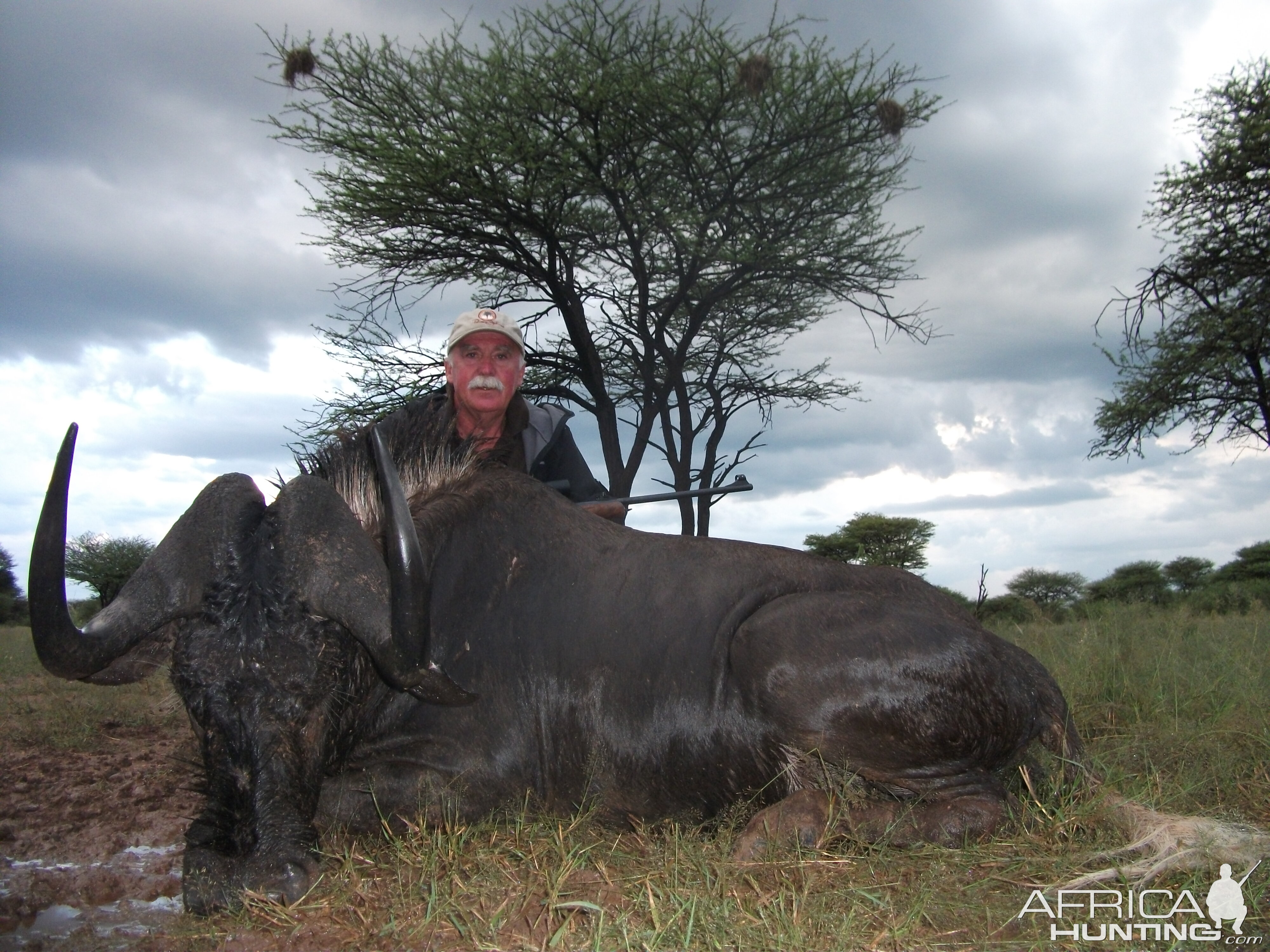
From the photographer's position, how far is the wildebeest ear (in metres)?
2.98

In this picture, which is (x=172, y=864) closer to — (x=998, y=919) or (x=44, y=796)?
(x=44, y=796)

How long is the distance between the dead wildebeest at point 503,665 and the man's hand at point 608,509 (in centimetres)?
135

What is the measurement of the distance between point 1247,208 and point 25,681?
62.9ft

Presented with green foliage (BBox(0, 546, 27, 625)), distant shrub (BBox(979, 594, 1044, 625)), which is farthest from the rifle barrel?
green foliage (BBox(0, 546, 27, 625))

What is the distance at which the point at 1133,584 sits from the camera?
21.1m

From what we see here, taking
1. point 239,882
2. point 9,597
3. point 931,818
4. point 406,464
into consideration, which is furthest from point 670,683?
point 9,597

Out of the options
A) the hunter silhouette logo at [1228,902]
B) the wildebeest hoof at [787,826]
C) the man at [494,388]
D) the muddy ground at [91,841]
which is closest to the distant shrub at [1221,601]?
the man at [494,388]

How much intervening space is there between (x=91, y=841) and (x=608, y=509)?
9.19ft

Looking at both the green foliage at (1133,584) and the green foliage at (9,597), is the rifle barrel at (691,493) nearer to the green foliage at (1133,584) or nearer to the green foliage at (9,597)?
the green foliage at (1133,584)

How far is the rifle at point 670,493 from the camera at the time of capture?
5.60 meters

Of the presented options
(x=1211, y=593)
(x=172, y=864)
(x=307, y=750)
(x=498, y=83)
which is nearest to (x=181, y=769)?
(x=172, y=864)

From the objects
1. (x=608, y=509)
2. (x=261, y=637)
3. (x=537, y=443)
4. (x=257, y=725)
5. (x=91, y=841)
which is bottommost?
(x=91, y=841)

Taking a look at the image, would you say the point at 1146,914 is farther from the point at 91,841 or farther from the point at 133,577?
the point at 91,841

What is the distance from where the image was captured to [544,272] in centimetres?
1692
